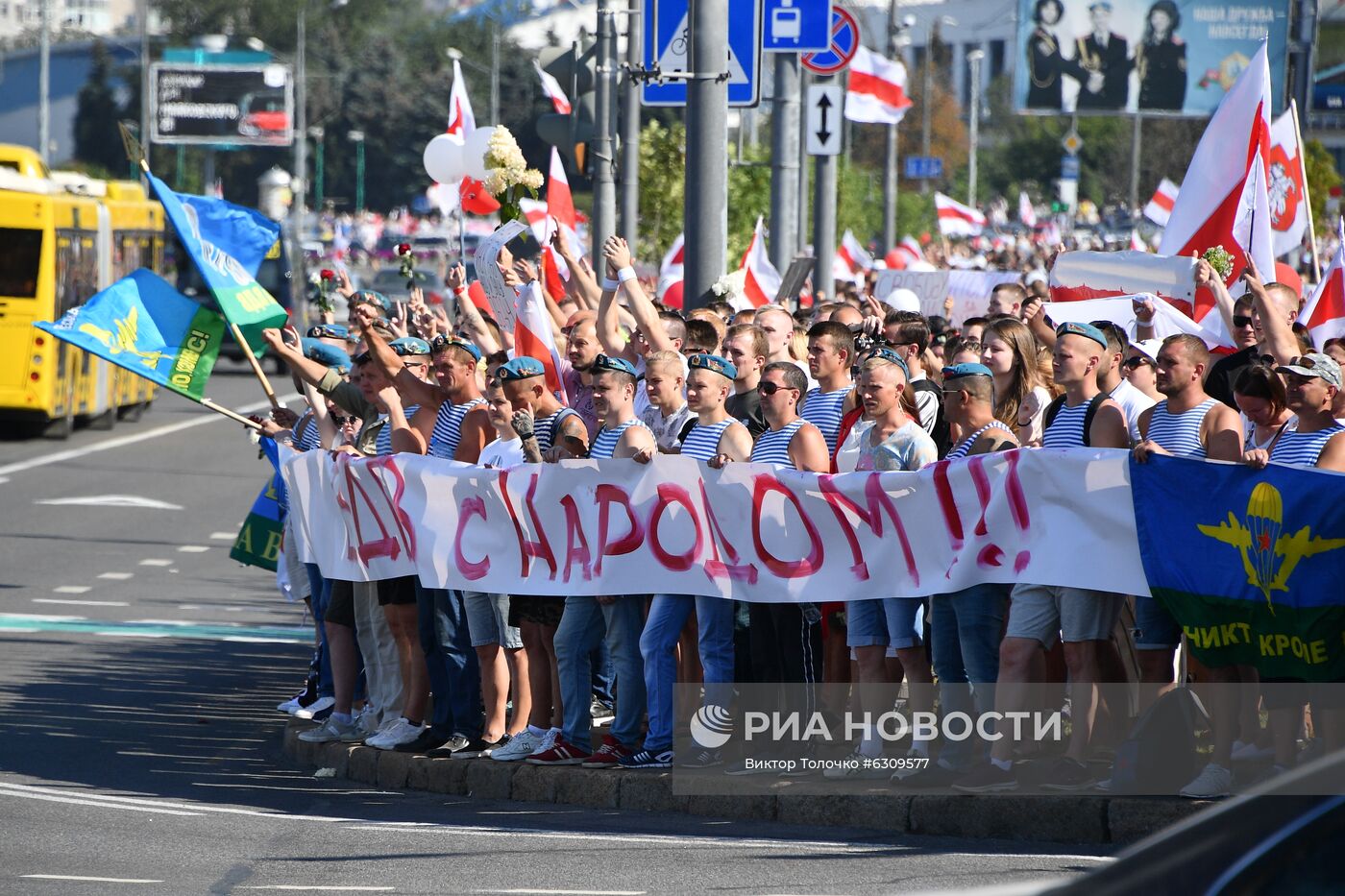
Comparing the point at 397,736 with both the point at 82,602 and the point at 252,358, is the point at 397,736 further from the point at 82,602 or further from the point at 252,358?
the point at 82,602

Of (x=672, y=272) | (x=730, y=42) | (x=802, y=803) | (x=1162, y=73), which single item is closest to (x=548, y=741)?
(x=802, y=803)

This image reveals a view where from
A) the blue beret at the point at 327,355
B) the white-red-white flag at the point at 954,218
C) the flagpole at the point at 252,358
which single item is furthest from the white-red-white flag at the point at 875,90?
the blue beret at the point at 327,355

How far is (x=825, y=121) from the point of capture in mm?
20328

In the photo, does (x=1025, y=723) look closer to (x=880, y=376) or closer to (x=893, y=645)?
(x=893, y=645)

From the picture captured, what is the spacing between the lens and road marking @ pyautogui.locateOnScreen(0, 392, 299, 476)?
23.2 m

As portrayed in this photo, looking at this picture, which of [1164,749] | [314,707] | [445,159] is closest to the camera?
[1164,749]

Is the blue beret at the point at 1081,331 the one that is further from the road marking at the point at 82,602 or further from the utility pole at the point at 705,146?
the road marking at the point at 82,602

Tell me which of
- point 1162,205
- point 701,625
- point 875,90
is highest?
point 875,90

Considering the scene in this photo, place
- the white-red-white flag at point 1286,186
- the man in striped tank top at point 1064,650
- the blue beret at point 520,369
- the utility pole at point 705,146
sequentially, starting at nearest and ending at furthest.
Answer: the man in striped tank top at point 1064,650, the blue beret at point 520,369, the utility pole at point 705,146, the white-red-white flag at point 1286,186

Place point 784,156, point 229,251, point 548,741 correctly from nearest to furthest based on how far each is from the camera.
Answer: point 548,741, point 229,251, point 784,156

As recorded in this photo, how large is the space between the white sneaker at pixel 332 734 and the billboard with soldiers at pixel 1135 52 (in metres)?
34.4

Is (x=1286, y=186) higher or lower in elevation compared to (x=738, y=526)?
higher

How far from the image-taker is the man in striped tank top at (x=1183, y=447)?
7.47 m

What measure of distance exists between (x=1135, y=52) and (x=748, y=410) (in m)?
34.7
